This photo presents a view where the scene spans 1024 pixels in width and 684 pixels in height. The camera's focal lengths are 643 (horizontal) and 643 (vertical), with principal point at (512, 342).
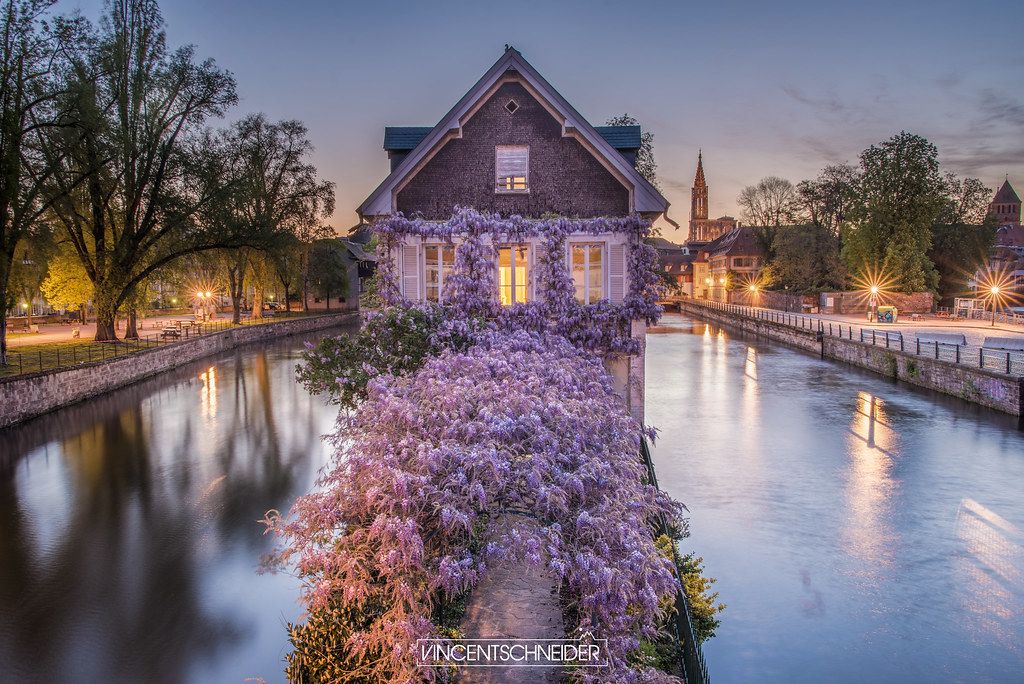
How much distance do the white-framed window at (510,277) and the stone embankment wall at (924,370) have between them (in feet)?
61.4

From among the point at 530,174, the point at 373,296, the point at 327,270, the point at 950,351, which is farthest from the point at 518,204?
the point at 327,270

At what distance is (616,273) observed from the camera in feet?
58.2

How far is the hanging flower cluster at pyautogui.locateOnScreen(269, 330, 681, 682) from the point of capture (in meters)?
5.34

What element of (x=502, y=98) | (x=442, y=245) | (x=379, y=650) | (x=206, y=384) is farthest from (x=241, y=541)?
(x=206, y=384)

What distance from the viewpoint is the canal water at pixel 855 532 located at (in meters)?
9.55

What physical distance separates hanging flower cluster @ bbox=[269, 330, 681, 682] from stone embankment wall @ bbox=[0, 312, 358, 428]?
2181cm

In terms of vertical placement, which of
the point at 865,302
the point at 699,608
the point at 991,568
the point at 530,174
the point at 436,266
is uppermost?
the point at 530,174

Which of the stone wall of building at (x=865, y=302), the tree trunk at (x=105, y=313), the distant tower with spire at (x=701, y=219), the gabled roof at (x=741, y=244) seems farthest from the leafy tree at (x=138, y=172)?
the distant tower with spire at (x=701, y=219)

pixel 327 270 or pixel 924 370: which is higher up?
pixel 327 270

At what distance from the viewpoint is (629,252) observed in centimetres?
1781

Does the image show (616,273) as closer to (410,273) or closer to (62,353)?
(410,273)

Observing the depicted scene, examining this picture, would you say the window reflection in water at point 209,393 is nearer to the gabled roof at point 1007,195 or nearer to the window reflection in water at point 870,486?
the window reflection in water at point 870,486

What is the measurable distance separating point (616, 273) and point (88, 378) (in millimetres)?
23297

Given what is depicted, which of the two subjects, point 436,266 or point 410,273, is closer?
point 410,273
